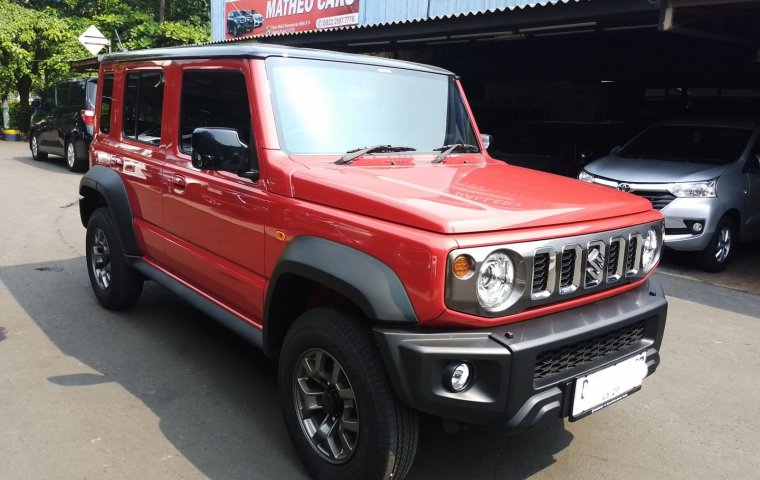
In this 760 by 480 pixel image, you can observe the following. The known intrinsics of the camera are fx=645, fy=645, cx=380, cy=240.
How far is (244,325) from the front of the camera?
3340mm

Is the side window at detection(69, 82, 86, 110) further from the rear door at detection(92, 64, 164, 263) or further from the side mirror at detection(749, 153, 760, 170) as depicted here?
the side mirror at detection(749, 153, 760, 170)

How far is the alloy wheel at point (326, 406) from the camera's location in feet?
8.73

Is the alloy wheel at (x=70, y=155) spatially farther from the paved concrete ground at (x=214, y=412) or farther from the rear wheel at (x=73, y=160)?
the paved concrete ground at (x=214, y=412)

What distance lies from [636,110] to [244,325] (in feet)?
39.4

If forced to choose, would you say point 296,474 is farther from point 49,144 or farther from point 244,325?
point 49,144

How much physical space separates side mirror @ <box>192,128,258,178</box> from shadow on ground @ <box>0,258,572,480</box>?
1.31 m

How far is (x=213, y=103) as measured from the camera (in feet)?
11.8

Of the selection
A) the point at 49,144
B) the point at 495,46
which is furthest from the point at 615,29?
the point at 49,144

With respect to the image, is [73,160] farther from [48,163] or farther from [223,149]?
[223,149]

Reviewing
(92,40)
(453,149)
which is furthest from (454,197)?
(92,40)

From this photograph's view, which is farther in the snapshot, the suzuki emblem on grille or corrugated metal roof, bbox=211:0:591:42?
corrugated metal roof, bbox=211:0:591:42

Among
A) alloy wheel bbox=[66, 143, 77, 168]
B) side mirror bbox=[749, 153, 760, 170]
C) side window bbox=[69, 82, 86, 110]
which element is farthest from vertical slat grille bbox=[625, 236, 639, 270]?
alloy wheel bbox=[66, 143, 77, 168]

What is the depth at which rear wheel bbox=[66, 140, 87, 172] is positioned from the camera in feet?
42.2

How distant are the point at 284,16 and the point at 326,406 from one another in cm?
1227
